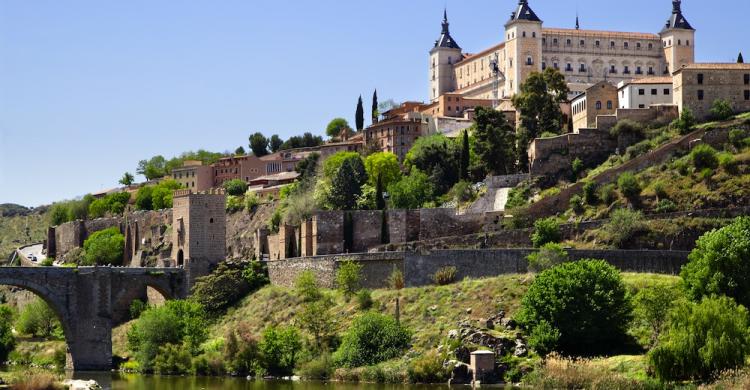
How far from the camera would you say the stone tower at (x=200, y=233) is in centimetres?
8494

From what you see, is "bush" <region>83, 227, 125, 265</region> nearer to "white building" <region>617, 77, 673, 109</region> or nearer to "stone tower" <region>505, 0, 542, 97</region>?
"stone tower" <region>505, 0, 542, 97</region>

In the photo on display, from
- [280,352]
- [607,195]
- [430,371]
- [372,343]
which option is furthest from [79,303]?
[607,195]

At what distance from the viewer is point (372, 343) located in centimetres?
6525

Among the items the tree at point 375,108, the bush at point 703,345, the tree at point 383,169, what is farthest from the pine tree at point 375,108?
the bush at point 703,345

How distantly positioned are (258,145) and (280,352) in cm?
7656

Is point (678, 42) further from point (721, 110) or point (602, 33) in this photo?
point (721, 110)

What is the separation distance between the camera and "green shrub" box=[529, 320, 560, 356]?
60000 millimetres

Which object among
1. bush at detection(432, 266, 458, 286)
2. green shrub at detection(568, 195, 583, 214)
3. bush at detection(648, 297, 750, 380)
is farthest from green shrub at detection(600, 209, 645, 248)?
bush at detection(648, 297, 750, 380)

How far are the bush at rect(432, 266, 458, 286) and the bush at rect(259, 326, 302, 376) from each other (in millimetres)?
7732

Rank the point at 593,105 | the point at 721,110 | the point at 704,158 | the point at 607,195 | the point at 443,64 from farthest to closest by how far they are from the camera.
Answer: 1. the point at 443,64
2. the point at 593,105
3. the point at 721,110
4. the point at 704,158
5. the point at 607,195

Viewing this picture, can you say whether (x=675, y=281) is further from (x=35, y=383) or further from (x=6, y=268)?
(x=6, y=268)

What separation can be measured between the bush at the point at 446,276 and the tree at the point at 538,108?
69.9 ft

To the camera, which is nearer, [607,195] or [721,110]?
[607,195]

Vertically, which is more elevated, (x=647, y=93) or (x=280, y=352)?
(x=647, y=93)
